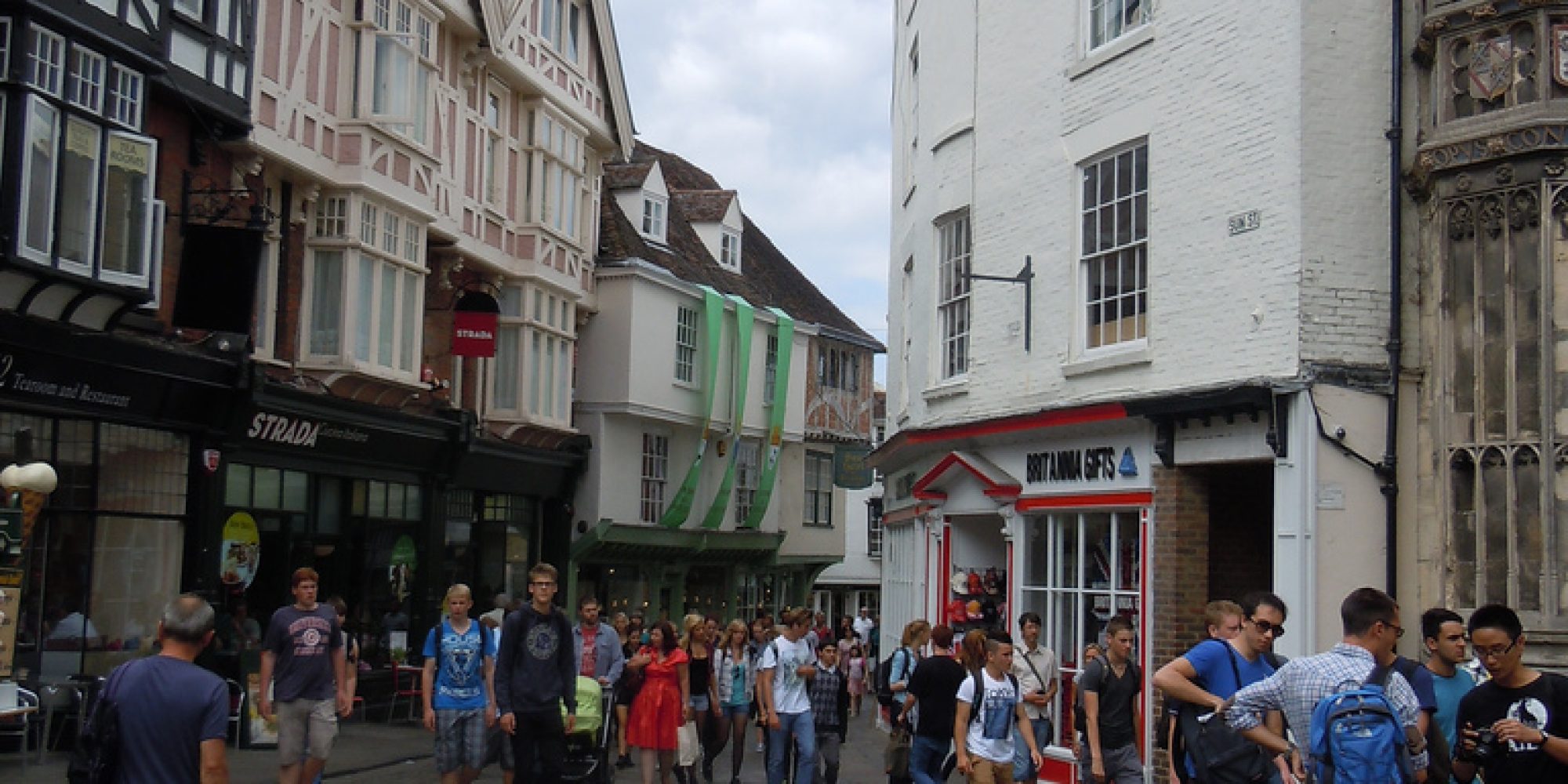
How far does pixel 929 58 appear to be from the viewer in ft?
72.1

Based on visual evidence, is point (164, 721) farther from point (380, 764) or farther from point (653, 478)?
point (653, 478)

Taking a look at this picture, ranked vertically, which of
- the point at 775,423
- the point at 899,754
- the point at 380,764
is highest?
the point at 775,423

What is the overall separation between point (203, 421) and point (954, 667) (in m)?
10.9

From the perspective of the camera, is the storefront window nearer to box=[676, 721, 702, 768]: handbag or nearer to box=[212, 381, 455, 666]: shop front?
box=[676, 721, 702, 768]: handbag

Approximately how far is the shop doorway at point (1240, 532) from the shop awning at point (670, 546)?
18142 millimetres

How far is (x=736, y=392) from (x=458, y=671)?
2481 centimetres

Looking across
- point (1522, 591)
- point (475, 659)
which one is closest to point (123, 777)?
point (475, 659)

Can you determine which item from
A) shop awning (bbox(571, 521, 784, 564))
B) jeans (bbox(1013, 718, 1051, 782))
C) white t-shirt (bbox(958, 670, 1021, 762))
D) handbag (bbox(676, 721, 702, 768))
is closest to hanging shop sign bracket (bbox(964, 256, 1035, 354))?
handbag (bbox(676, 721, 702, 768))

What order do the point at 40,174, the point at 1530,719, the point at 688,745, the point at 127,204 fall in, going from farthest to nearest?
the point at 127,204, the point at 688,745, the point at 40,174, the point at 1530,719

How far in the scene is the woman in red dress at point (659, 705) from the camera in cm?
1545

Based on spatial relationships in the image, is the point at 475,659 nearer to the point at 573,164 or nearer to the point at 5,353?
the point at 5,353

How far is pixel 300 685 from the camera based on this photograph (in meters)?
12.0

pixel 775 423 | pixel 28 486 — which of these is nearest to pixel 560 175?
pixel 775 423

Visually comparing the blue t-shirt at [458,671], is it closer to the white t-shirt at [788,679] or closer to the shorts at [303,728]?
the shorts at [303,728]
